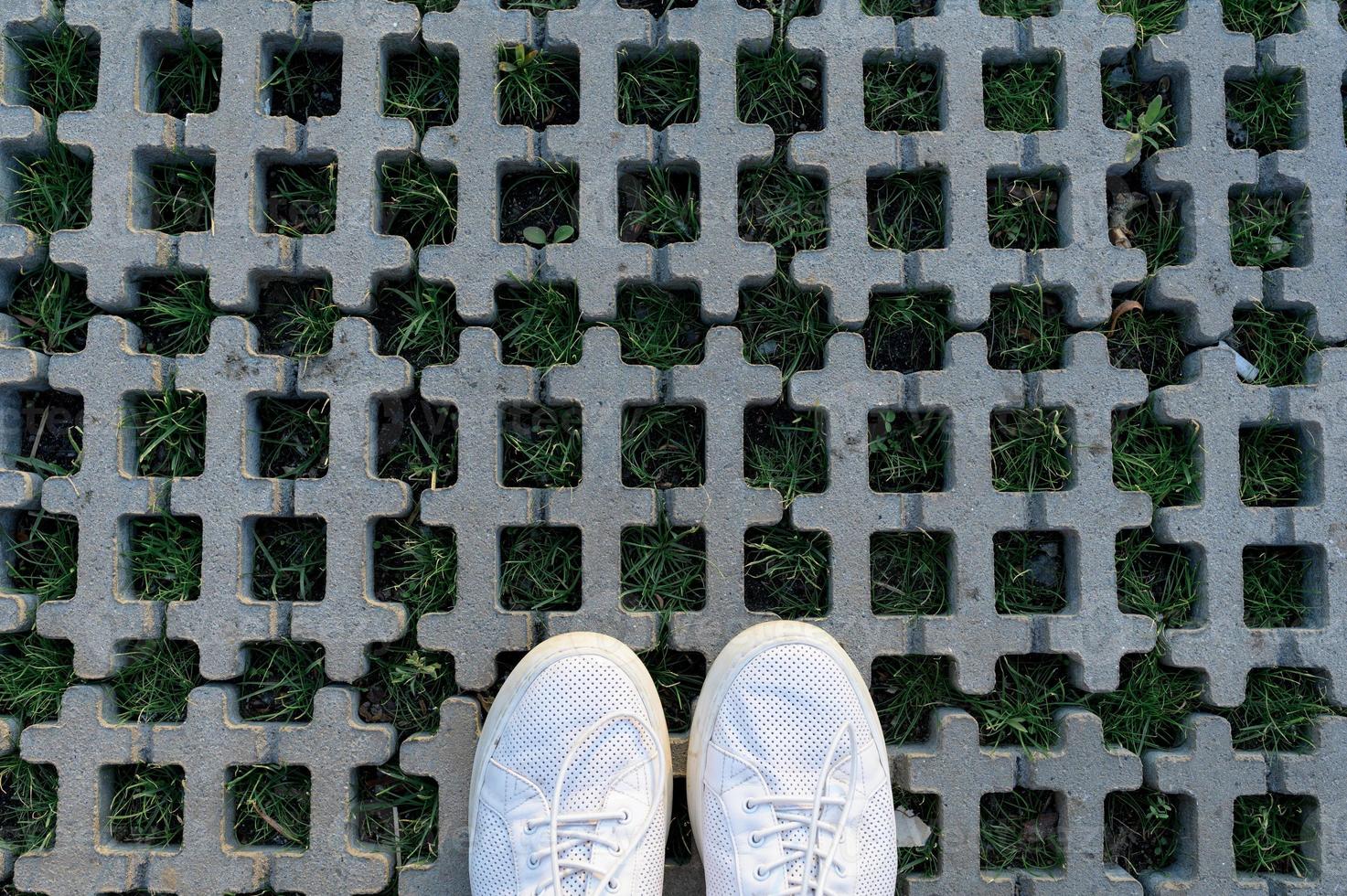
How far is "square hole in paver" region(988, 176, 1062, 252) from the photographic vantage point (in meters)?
1.83

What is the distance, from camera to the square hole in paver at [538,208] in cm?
183

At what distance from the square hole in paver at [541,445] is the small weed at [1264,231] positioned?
1543 mm

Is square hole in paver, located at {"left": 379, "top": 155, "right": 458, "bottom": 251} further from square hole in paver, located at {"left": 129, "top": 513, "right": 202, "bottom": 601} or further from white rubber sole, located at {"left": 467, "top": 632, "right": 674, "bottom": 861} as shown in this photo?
white rubber sole, located at {"left": 467, "top": 632, "right": 674, "bottom": 861}

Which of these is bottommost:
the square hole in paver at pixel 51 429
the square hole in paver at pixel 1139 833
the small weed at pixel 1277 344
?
the square hole in paver at pixel 1139 833

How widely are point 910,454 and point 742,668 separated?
596 millimetres

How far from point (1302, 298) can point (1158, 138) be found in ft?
1.54

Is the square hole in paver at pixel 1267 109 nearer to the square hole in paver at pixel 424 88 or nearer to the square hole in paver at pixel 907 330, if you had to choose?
the square hole in paver at pixel 907 330

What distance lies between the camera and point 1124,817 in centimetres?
180

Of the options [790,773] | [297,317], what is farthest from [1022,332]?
[297,317]

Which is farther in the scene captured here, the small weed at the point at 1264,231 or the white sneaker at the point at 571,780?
the small weed at the point at 1264,231

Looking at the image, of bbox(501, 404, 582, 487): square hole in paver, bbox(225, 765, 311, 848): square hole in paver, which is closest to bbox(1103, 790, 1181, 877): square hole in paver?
bbox(501, 404, 582, 487): square hole in paver

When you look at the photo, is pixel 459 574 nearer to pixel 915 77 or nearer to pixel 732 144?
pixel 732 144

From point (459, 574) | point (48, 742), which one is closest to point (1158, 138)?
point (459, 574)

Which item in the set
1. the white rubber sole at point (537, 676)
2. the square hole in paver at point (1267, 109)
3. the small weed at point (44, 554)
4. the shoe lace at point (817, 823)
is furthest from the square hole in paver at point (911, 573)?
the small weed at point (44, 554)
